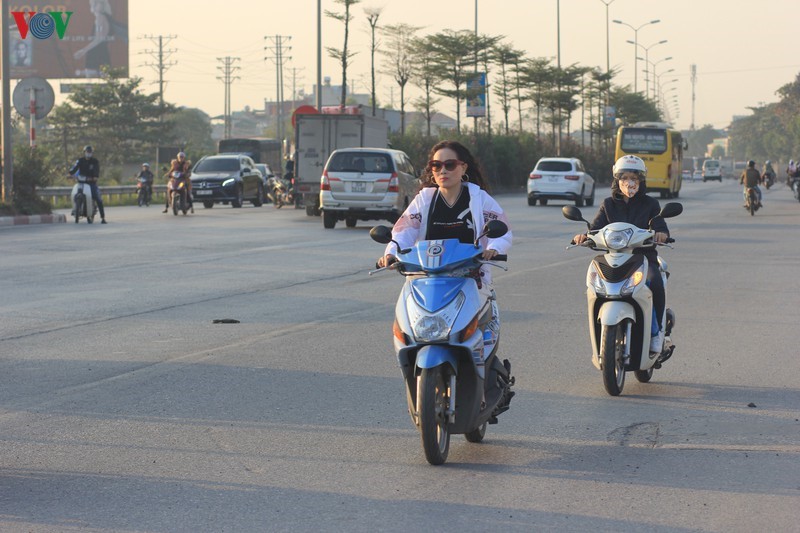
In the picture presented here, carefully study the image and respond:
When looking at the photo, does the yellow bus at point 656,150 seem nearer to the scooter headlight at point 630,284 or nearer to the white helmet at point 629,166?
the white helmet at point 629,166

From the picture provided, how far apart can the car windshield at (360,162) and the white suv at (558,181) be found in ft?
45.9

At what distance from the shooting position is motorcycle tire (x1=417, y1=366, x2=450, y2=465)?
6090 mm

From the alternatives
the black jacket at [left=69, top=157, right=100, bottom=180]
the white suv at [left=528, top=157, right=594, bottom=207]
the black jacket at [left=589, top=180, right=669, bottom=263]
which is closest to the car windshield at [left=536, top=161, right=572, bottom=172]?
the white suv at [left=528, top=157, right=594, bottom=207]

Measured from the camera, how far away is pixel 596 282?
843 cm

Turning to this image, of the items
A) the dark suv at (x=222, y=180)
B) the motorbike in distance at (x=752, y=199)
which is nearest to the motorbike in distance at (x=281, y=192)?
the dark suv at (x=222, y=180)

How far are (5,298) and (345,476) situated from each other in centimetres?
875

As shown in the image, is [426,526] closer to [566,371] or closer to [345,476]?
[345,476]

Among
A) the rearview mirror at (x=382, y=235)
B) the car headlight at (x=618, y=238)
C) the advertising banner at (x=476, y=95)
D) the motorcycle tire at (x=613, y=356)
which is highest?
the advertising banner at (x=476, y=95)

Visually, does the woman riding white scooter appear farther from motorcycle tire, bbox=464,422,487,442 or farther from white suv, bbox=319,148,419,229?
white suv, bbox=319,148,419,229

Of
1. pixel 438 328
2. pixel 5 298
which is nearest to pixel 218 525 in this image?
pixel 438 328

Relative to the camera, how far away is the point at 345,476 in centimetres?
607

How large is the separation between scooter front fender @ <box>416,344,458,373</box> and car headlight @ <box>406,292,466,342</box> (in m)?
0.05

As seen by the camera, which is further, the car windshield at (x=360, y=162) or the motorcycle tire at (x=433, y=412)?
the car windshield at (x=360, y=162)

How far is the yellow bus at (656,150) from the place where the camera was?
5431cm
